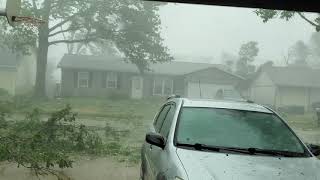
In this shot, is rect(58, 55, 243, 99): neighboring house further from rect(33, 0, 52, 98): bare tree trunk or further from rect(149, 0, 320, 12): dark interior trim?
rect(149, 0, 320, 12): dark interior trim

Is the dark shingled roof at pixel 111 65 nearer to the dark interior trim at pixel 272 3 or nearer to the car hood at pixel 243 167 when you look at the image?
the dark interior trim at pixel 272 3

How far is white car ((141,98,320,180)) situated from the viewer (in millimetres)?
4648

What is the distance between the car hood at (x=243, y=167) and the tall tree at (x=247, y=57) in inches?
2063

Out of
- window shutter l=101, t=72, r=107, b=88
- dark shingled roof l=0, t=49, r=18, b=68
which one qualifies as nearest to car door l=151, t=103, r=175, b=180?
window shutter l=101, t=72, r=107, b=88

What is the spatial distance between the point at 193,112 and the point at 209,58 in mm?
68443

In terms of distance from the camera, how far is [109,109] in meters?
30.3

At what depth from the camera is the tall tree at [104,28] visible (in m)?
36.7

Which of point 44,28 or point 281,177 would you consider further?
point 44,28

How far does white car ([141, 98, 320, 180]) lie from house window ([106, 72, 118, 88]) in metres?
34.9

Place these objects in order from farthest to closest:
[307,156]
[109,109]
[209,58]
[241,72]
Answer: [209,58] → [241,72] → [109,109] → [307,156]

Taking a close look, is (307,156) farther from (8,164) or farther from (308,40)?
(308,40)

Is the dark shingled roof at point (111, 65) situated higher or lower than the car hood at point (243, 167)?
higher

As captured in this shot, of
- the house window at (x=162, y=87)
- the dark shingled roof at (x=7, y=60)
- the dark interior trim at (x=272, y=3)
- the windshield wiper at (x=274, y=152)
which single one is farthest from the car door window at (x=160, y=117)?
the dark shingled roof at (x=7, y=60)

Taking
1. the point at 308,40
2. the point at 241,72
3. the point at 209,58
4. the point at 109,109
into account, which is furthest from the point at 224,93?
the point at 308,40
